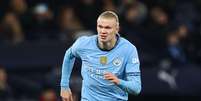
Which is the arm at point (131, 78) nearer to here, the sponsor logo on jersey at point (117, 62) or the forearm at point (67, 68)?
the sponsor logo on jersey at point (117, 62)

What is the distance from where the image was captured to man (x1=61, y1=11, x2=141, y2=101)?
8508 mm

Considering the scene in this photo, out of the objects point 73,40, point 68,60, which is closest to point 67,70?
point 68,60

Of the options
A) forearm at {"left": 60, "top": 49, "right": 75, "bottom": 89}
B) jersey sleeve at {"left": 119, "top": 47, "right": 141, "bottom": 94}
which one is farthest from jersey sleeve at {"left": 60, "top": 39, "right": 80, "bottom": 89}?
jersey sleeve at {"left": 119, "top": 47, "right": 141, "bottom": 94}

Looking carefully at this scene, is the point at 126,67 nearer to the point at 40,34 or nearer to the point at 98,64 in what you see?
the point at 98,64

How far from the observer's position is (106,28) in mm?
8453

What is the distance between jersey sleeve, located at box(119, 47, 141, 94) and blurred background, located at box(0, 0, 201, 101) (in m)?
4.53

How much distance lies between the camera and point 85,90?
8.89m

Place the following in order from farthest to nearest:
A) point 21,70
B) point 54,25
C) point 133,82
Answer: point 54,25 < point 21,70 < point 133,82

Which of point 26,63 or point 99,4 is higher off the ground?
point 99,4

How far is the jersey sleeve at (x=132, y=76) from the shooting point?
833cm

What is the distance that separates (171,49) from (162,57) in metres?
0.30

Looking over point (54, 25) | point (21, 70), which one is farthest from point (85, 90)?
point (54, 25)

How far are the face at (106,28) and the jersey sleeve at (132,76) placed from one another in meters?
0.35

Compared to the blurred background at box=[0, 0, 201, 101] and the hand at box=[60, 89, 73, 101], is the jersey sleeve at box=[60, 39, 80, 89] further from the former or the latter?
the blurred background at box=[0, 0, 201, 101]
